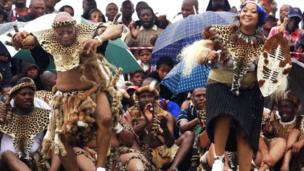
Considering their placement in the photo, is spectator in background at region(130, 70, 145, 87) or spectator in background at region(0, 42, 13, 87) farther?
spectator in background at region(130, 70, 145, 87)

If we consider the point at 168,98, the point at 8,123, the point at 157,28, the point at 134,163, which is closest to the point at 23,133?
the point at 8,123

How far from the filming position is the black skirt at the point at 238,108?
12.9m

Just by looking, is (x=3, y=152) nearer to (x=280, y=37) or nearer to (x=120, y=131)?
(x=120, y=131)

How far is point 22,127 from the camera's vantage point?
15.3 meters

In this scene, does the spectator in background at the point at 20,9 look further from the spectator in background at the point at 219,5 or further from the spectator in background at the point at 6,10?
the spectator in background at the point at 219,5

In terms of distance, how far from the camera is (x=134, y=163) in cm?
1517

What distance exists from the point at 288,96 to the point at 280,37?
264 cm

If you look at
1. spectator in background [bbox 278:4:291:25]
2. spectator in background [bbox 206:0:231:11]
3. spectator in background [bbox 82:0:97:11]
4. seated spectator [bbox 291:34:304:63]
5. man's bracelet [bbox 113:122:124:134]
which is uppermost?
man's bracelet [bbox 113:122:124:134]

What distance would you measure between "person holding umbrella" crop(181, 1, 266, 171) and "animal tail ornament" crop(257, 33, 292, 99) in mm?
130

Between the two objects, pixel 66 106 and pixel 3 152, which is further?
pixel 3 152

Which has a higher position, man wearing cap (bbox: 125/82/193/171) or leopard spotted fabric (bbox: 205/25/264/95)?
leopard spotted fabric (bbox: 205/25/264/95)

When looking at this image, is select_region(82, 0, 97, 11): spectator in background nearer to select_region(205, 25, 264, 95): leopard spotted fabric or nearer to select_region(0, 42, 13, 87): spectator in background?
select_region(0, 42, 13, 87): spectator in background

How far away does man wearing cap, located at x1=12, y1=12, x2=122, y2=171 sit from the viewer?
13000 millimetres

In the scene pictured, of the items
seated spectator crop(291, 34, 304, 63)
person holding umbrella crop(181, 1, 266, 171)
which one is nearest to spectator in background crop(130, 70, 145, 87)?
seated spectator crop(291, 34, 304, 63)
